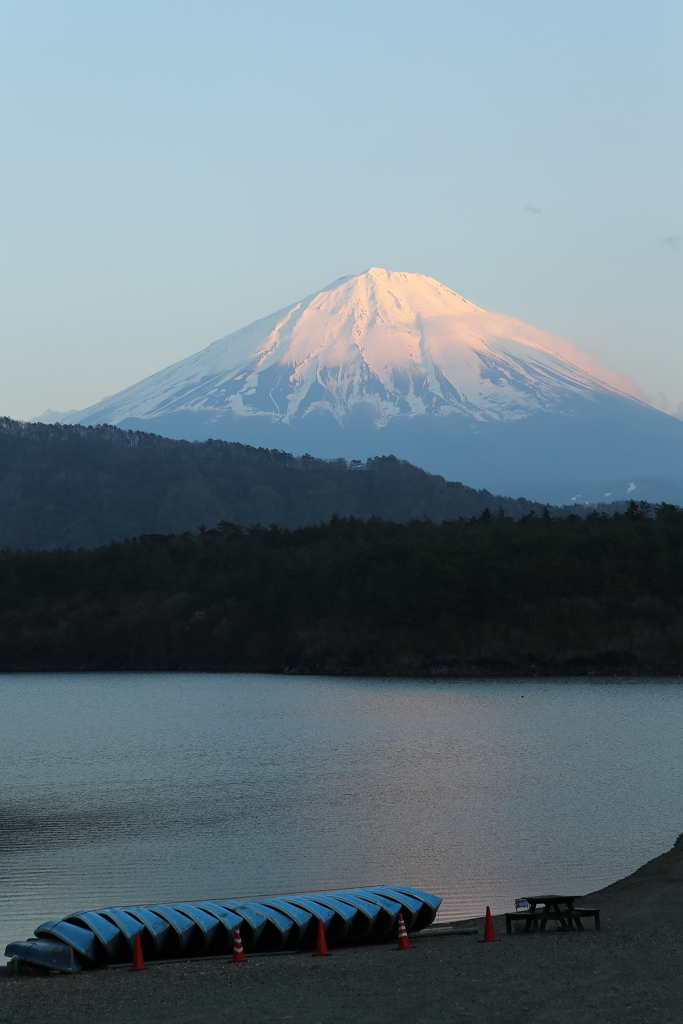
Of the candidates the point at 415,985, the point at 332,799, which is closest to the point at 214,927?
the point at 415,985

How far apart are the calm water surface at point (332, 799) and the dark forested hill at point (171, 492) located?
102m

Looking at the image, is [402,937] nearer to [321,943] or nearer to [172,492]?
[321,943]

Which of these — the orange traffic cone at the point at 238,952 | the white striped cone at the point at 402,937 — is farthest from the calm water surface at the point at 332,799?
the orange traffic cone at the point at 238,952

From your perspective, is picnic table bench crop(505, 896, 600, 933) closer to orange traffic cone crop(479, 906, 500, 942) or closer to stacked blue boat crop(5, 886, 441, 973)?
orange traffic cone crop(479, 906, 500, 942)

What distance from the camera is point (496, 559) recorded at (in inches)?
2921

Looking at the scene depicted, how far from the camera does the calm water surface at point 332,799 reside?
1920 cm

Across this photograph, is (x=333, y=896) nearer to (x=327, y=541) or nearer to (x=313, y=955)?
(x=313, y=955)

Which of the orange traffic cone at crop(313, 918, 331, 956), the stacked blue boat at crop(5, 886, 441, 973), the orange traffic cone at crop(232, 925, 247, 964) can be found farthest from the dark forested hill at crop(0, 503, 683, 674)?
the orange traffic cone at crop(232, 925, 247, 964)

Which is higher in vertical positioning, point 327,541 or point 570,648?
point 327,541

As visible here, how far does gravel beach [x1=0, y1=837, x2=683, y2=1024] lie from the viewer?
10391 mm

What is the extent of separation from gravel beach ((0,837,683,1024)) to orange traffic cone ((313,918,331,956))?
19 cm

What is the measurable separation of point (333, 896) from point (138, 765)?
1933 cm

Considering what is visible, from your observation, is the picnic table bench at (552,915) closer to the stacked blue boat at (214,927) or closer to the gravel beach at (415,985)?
the gravel beach at (415,985)

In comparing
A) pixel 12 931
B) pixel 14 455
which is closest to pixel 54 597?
pixel 12 931
